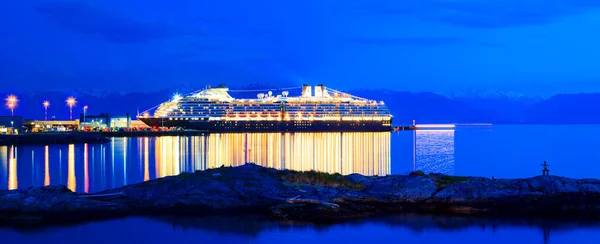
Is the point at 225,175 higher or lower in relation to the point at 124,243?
higher

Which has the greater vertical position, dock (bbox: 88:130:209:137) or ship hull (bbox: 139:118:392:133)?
ship hull (bbox: 139:118:392:133)

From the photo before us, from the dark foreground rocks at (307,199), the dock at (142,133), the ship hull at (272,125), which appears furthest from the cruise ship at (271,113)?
the dark foreground rocks at (307,199)

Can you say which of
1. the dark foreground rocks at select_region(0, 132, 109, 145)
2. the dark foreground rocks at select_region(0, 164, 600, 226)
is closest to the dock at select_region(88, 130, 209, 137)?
the dark foreground rocks at select_region(0, 132, 109, 145)

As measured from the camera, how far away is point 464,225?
15.6 metres

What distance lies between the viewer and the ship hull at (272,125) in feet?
338

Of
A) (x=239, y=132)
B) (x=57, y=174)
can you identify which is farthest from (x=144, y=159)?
(x=239, y=132)

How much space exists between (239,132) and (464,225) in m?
89.2

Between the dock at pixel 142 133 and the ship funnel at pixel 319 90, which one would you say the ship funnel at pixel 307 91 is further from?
the dock at pixel 142 133

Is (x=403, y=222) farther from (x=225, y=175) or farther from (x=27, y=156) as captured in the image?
(x=27, y=156)

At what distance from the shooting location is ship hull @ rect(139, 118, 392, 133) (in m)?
103

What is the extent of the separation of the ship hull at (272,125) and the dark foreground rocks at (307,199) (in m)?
85.7

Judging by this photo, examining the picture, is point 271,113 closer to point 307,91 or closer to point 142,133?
point 307,91

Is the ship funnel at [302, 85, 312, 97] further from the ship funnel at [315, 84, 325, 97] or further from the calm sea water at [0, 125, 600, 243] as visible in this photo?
Answer: the calm sea water at [0, 125, 600, 243]

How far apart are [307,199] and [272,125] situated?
9097 centimetres
